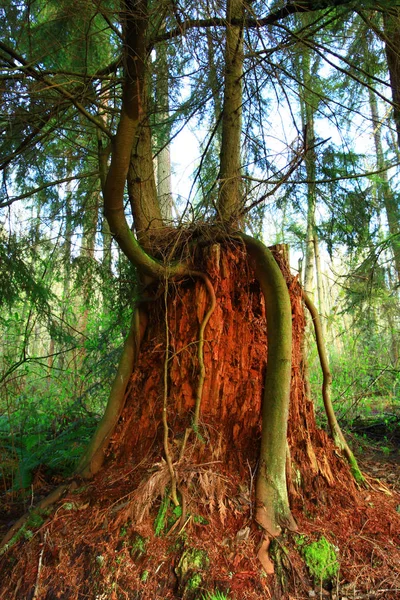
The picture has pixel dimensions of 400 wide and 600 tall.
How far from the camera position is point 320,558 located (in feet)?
8.07

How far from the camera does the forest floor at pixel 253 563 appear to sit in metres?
2.21

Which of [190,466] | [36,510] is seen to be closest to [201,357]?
[190,466]

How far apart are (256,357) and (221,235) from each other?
43.6 inches

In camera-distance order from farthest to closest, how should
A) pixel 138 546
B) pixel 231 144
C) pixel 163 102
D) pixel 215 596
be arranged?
pixel 231 144, pixel 163 102, pixel 138 546, pixel 215 596

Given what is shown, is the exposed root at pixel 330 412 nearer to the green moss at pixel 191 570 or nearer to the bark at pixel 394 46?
the green moss at pixel 191 570

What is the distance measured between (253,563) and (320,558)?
46cm

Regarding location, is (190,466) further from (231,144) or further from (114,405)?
(231,144)

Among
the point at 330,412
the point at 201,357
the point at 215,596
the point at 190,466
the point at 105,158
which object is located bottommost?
the point at 215,596

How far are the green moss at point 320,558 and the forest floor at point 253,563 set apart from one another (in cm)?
2

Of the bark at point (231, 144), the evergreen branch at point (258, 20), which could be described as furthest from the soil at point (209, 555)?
the evergreen branch at point (258, 20)

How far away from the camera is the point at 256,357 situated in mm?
3336

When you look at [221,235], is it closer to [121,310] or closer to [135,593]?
[121,310]

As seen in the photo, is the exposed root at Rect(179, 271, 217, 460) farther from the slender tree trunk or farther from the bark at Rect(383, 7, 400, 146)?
the bark at Rect(383, 7, 400, 146)

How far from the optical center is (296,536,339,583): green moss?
7.87 feet
